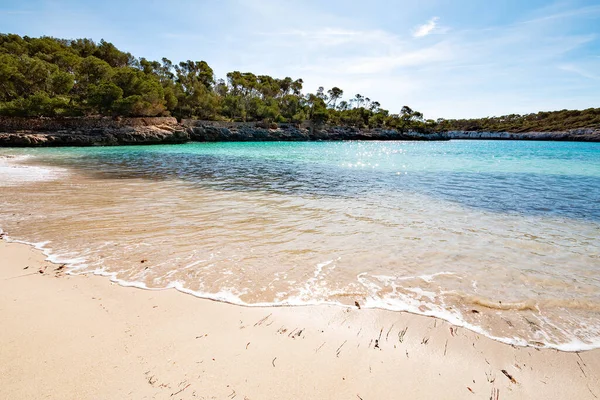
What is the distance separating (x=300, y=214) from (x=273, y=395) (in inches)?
192

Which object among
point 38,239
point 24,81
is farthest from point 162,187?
point 24,81

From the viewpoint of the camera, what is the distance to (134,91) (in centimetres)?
4397

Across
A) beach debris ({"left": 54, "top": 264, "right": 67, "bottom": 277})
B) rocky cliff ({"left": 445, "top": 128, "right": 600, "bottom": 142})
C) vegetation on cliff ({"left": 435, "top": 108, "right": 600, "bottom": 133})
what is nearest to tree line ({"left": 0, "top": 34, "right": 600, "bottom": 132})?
vegetation on cliff ({"left": 435, "top": 108, "right": 600, "bottom": 133})

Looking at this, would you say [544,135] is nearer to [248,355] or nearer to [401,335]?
[401,335]

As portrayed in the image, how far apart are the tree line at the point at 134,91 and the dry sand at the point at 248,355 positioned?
152 ft

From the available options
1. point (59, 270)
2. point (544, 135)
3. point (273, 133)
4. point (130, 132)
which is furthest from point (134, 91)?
point (544, 135)

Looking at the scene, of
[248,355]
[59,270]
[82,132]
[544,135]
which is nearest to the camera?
[248,355]

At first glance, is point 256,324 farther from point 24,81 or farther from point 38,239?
point 24,81

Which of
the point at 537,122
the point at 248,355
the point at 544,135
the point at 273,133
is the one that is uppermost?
the point at 537,122

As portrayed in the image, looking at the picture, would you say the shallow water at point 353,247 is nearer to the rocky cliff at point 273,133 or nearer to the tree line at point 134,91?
the tree line at point 134,91

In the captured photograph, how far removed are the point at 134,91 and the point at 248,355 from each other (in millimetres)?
51519

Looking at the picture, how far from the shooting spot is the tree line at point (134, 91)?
39.1m

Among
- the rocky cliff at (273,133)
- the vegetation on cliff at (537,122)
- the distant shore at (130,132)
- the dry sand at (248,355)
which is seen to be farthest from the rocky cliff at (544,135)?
the dry sand at (248,355)

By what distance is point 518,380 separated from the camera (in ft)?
6.93
